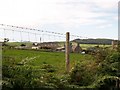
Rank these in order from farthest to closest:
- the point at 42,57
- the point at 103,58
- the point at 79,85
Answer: the point at 42,57, the point at 103,58, the point at 79,85

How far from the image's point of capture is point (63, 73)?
9.52 m

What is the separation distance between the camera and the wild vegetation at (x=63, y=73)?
753 centimetres

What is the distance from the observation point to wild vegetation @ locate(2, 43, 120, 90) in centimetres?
753

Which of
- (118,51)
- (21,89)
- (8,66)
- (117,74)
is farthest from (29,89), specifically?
(118,51)

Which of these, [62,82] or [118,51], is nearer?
[62,82]

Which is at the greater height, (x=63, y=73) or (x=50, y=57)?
(x=50, y=57)

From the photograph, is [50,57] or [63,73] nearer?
[63,73]

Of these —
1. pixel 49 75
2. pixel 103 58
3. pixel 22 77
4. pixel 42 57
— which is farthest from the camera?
pixel 42 57

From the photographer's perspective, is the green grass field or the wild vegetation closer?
the wild vegetation

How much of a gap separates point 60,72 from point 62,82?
1.27 m

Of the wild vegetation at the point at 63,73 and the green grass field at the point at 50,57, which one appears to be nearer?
the wild vegetation at the point at 63,73

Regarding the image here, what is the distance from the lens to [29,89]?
7.60 m

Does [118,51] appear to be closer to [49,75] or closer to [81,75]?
[81,75]

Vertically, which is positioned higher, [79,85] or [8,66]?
[8,66]
